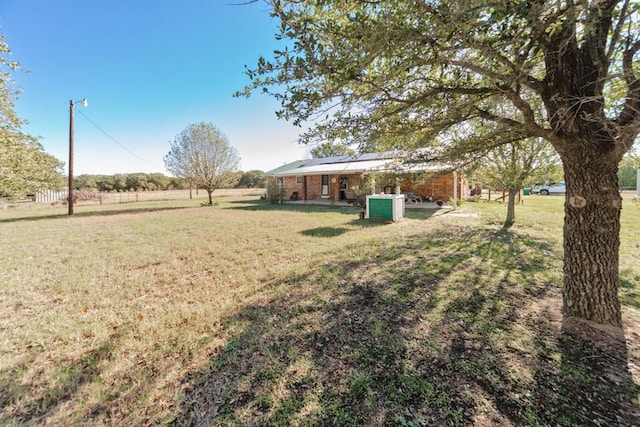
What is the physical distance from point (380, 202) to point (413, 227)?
1965 mm

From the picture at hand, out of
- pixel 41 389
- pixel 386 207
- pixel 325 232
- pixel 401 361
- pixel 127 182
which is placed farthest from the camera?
pixel 127 182

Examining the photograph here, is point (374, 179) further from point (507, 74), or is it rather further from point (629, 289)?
→ point (629, 289)

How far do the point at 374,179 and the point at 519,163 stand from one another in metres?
6.62

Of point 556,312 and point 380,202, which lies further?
point 380,202

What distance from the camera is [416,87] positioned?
3.04 metres

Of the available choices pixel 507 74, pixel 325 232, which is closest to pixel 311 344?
pixel 507 74

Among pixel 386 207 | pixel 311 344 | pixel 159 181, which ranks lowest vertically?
pixel 311 344

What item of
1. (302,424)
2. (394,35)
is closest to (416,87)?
(394,35)

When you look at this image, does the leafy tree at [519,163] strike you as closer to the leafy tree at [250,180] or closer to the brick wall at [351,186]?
the brick wall at [351,186]

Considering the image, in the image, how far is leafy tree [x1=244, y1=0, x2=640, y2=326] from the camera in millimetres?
1829

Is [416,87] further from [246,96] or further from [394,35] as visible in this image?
[246,96]

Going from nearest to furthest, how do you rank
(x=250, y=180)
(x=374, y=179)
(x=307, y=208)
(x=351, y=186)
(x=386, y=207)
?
1. (x=374, y=179)
2. (x=386, y=207)
3. (x=307, y=208)
4. (x=351, y=186)
5. (x=250, y=180)

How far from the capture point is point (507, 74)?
2.43 meters

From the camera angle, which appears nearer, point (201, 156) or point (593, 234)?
point (593, 234)
